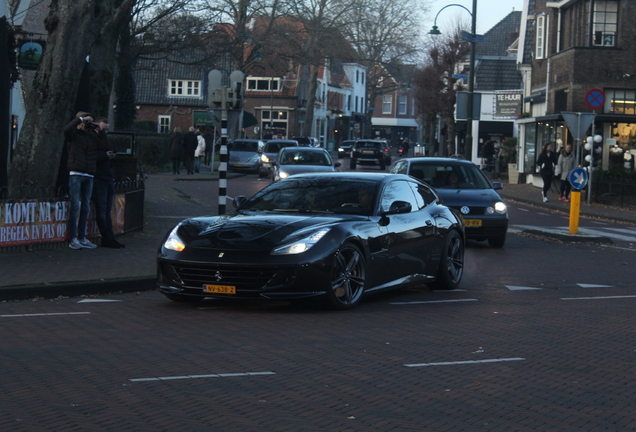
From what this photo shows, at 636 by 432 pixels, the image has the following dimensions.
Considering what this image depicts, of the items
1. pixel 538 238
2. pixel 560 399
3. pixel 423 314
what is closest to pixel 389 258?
pixel 423 314

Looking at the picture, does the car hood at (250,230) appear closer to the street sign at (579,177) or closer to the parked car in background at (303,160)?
the street sign at (579,177)

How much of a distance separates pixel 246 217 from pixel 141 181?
8.07 meters

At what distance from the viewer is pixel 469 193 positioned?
16.9 metres

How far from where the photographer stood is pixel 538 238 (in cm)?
1891

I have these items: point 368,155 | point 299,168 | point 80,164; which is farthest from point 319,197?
point 368,155

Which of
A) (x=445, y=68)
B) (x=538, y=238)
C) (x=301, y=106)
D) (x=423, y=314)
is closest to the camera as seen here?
(x=423, y=314)

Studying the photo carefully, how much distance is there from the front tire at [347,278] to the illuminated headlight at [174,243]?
1.52 meters

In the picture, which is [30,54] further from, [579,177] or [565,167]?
[565,167]

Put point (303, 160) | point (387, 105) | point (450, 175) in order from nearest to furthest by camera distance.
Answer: point (450, 175), point (303, 160), point (387, 105)

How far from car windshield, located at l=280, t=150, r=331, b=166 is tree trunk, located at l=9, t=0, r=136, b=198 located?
51.7ft

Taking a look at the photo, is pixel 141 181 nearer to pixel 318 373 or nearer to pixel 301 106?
pixel 318 373

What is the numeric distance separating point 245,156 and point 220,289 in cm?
3739

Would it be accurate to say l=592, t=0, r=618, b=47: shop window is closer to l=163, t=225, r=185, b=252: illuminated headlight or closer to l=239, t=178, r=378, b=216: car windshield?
l=239, t=178, r=378, b=216: car windshield

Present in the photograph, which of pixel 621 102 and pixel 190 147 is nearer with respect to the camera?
pixel 621 102
